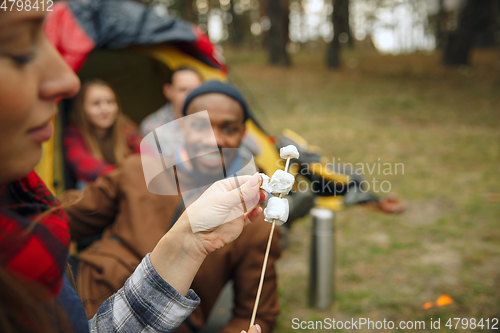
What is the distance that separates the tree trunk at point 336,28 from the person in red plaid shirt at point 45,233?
41.8 feet

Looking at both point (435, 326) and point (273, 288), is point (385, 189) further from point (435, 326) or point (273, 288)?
point (273, 288)

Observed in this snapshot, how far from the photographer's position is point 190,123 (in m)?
1.12

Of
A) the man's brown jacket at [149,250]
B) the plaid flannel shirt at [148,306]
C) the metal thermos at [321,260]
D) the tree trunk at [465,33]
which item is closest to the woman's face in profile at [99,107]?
the man's brown jacket at [149,250]

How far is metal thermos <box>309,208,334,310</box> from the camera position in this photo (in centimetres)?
252

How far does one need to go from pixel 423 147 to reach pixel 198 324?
610 cm

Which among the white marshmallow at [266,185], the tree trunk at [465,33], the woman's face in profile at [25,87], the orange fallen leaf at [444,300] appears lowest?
the orange fallen leaf at [444,300]

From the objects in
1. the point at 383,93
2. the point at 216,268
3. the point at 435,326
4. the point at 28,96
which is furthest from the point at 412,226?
the point at 383,93

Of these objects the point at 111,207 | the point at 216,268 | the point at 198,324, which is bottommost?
the point at 198,324

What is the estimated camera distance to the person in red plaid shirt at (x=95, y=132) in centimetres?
301

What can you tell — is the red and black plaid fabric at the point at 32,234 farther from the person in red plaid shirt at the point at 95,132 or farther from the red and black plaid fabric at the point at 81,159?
the person in red plaid shirt at the point at 95,132

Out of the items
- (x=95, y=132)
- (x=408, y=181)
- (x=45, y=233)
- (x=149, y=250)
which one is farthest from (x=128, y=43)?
(x=408, y=181)

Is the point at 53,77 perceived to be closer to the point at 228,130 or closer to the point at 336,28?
the point at 228,130

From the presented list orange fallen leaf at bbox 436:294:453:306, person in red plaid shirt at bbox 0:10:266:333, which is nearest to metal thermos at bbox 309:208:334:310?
orange fallen leaf at bbox 436:294:453:306

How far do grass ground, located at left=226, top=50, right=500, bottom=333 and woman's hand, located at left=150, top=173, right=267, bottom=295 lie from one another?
1.78 metres
